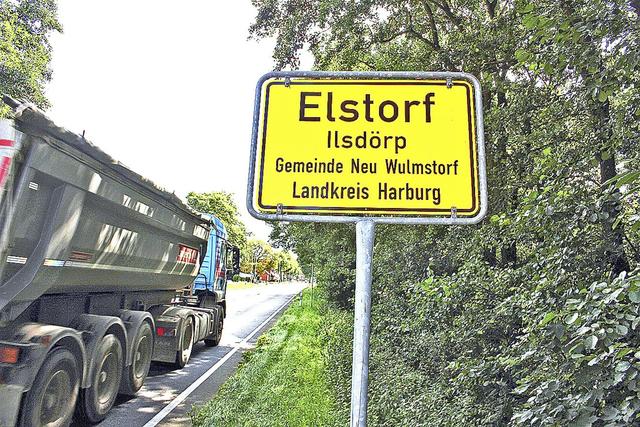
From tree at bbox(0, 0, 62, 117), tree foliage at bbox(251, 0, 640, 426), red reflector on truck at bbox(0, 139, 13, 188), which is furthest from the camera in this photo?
tree at bbox(0, 0, 62, 117)

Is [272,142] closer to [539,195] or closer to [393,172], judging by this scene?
[393,172]

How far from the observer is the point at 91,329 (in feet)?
20.4

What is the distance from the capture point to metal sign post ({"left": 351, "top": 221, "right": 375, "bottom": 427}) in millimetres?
1423

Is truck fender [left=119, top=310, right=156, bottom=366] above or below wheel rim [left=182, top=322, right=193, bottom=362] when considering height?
above

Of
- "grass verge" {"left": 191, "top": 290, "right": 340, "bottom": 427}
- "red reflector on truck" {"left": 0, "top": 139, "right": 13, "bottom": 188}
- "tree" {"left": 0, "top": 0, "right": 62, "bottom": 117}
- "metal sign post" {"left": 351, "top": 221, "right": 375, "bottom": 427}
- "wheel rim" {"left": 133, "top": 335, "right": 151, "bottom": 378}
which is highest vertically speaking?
"tree" {"left": 0, "top": 0, "right": 62, "bottom": 117}

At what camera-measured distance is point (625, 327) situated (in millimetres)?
2166

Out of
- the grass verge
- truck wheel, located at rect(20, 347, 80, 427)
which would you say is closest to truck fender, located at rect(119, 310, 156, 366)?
the grass verge

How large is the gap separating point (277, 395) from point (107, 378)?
243cm

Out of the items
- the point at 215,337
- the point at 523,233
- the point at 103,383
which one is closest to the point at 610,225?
the point at 523,233

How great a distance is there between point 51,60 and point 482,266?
2321cm

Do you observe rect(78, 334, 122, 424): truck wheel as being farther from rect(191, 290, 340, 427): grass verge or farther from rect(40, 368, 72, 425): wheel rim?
rect(191, 290, 340, 427): grass verge

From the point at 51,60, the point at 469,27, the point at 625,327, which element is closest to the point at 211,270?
the point at 469,27

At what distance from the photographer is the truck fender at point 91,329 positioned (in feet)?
19.6

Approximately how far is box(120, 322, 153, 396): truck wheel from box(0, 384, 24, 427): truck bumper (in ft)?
8.50
